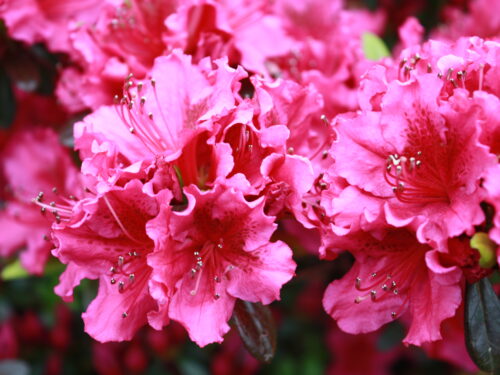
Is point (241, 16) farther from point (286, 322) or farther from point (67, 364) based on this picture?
point (67, 364)

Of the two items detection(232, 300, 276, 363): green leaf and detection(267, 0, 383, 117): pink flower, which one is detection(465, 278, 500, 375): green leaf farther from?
detection(267, 0, 383, 117): pink flower

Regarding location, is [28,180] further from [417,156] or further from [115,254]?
[417,156]

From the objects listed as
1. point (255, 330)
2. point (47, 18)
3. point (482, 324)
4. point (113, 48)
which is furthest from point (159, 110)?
point (482, 324)

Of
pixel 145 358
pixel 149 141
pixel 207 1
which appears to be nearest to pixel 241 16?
pixel 207 1

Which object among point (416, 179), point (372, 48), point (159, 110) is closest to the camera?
point (416, 179)

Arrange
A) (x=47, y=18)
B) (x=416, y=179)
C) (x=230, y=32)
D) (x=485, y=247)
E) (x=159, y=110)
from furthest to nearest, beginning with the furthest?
(x=47, y=18) → (x=230, y=32) → (x=159, y=110) → (x=416, y=179) → (x=485, y=247)
